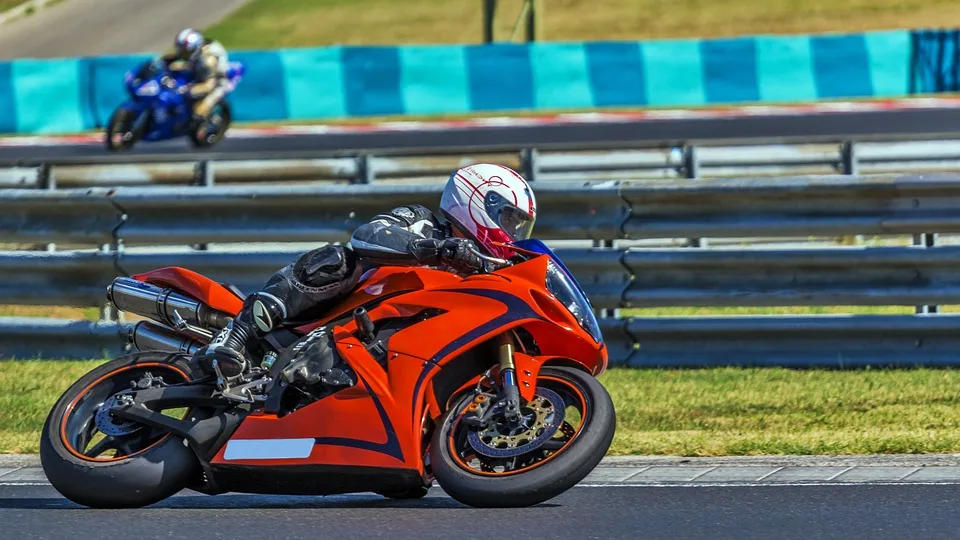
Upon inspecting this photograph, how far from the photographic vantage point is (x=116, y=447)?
227 inches

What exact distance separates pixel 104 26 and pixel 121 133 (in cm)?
1647

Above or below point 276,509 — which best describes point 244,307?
above

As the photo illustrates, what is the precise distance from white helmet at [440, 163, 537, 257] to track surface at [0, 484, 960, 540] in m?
0.98

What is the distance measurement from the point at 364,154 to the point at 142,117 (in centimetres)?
1284

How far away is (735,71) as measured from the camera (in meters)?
25.7

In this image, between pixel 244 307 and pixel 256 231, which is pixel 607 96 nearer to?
pixel 256 231

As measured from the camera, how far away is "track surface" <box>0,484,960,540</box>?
A: 16.5ft

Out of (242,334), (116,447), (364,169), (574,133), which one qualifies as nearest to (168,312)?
(242,334)

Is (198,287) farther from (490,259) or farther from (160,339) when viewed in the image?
(490,259)

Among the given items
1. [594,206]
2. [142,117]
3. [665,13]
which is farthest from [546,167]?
[665,13]

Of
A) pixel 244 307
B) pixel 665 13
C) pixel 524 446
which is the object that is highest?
pixel 244 307

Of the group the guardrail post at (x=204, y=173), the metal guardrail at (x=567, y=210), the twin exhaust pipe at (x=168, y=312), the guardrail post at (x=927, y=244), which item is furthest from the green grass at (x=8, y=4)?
the twin exhaust pipe at (x=168, y=312)

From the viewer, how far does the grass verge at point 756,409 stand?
6.84m

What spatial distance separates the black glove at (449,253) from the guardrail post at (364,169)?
18.1ft
